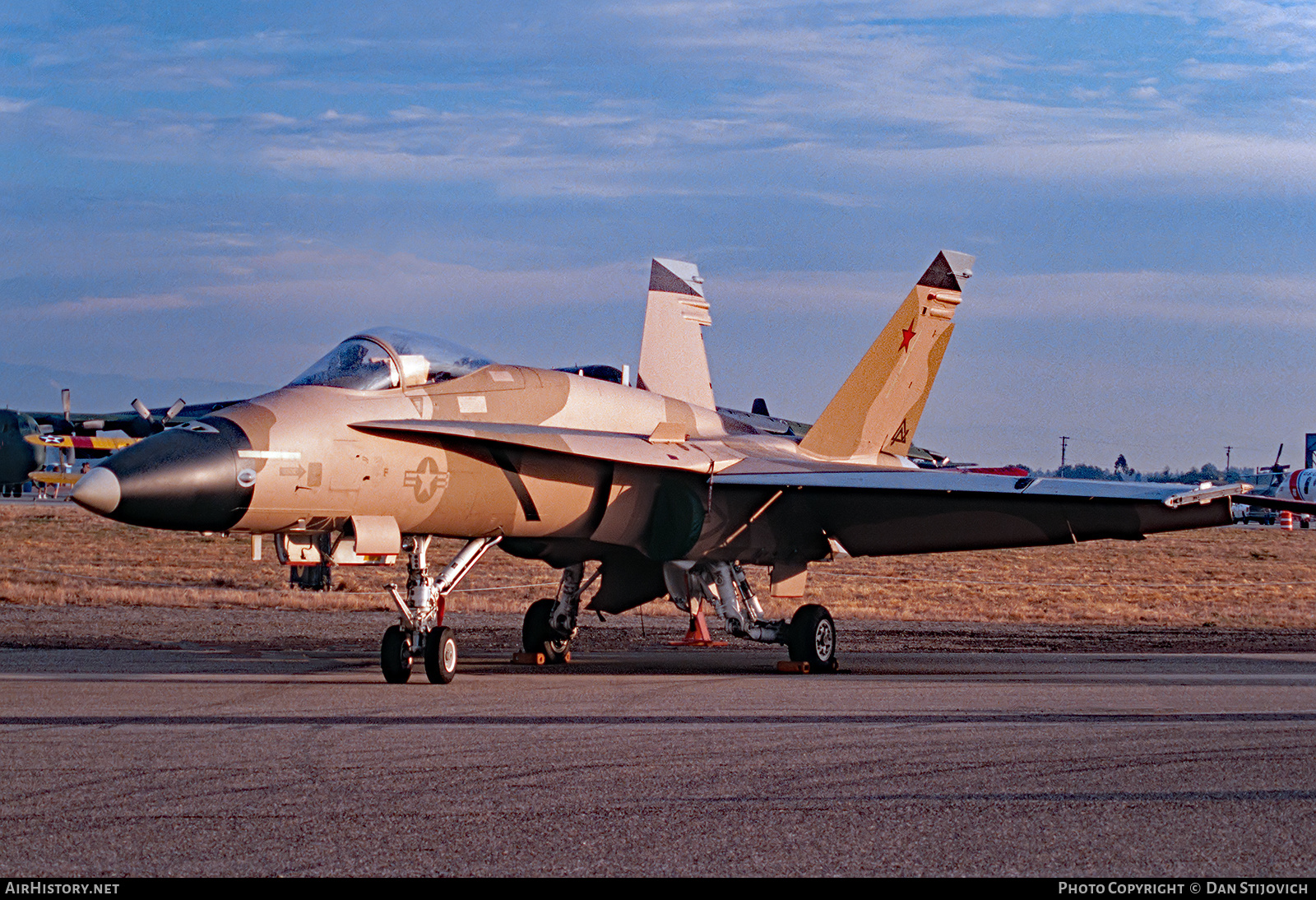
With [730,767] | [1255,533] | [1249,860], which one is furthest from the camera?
[1255,533]

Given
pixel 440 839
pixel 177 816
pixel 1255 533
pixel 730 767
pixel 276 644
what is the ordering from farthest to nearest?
pixel 1255 533, pixel 276 644, pixel 730 767, pixel 177 816, pixel 440 839

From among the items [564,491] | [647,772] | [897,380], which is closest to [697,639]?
[897,380]

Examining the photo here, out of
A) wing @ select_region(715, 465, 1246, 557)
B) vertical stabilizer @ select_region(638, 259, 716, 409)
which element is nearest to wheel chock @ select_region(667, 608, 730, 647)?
vertical stabilizer @ select_region(638, 259, 716, 409)

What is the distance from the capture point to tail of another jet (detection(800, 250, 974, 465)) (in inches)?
701

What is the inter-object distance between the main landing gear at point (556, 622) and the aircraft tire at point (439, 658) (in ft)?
11.3

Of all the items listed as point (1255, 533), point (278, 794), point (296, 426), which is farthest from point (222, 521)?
point (1255, 533)

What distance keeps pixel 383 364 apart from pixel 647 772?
609 cm

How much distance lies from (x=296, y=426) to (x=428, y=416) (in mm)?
1461

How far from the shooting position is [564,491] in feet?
45.5

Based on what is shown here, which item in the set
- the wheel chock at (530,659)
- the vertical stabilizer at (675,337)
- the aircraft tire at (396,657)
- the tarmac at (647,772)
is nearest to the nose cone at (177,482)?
the tarmac at (647,772)

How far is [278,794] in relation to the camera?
6.88 meters

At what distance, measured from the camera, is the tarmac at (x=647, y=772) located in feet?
18.5

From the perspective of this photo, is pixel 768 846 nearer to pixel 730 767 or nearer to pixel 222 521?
pixel 730 767

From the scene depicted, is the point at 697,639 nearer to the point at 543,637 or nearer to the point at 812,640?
the point at 543,637
